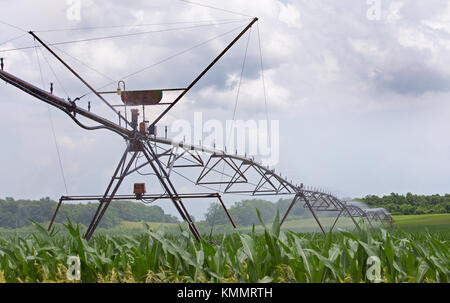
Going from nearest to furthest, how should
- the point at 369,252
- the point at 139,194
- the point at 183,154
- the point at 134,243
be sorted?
the point at 369,252 < the point at 134,243 < the point at 139,194 < the point at 183,154

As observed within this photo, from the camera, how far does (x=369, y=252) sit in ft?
13.8

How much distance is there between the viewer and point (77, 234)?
473 cm

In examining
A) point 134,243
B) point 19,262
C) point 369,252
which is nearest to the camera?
point 369,252

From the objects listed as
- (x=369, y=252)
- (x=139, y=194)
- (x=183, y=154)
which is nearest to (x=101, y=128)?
(x=139, y=194)

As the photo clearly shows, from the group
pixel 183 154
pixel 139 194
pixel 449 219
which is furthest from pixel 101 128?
pixel 449 219

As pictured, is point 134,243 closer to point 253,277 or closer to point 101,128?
point 253,277

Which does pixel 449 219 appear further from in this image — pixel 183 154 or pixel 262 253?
pixel 262 253

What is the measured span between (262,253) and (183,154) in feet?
34.9
